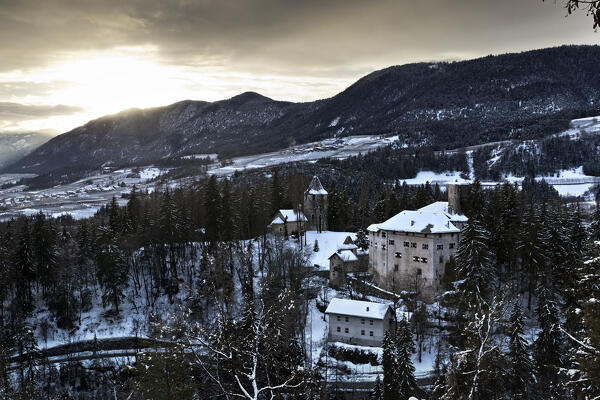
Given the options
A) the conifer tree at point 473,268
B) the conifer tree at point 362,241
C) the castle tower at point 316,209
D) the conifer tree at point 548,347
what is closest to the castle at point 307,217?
the castle tower at point 316,209

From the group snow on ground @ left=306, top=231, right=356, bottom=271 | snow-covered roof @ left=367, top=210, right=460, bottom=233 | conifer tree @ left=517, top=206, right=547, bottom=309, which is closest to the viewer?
conifer tree @ left=517, top=206, right=547, bottom=309

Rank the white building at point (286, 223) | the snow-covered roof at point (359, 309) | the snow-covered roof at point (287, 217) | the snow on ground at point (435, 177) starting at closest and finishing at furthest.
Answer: the snow-covered roof at point (359, 309)
the white building at point (286, 223)
the snow-covered roof at point (287, 217)
the snow on ground at point (435, 177)

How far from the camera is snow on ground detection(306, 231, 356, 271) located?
6328 cm

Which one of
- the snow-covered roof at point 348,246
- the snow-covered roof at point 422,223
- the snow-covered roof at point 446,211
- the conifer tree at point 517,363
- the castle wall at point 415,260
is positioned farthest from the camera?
the snow-covered roof at point 348,246

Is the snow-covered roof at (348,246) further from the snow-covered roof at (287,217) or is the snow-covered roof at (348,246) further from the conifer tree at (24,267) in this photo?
the conifer tree at (24,267)

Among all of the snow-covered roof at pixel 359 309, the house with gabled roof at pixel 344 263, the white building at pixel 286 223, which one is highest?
the white building at pixel 286 223

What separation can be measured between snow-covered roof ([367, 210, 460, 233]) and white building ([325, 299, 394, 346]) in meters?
10.4

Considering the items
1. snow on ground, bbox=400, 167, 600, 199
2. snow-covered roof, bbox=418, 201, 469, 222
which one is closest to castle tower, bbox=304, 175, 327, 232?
snow-covered roof, bbox=418, 201, 469, 222

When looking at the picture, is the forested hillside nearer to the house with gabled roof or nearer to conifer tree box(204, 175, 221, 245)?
conifer tree box(204, 175, 221, 245)

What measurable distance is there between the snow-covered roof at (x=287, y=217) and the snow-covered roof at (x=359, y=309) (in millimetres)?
26253

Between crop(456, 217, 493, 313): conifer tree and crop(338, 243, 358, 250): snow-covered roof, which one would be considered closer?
crop(456, 217, 493, 313): conifer tree

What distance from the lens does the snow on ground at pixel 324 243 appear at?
63.3m

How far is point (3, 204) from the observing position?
180m

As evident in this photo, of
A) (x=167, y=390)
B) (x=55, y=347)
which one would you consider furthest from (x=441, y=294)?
(x=55, y=347)
